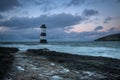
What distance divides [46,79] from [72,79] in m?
1.07

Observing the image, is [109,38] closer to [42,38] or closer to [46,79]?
[42,38]

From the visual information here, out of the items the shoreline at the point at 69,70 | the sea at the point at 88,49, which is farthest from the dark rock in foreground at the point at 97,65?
the sea at the point at 88,49

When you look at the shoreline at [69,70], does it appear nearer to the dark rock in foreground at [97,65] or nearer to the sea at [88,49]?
the dark rock in foreground at [97,65]

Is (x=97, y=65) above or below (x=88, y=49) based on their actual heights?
below

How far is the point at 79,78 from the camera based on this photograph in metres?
7.21

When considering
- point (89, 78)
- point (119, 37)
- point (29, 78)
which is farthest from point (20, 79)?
point (119, 37)

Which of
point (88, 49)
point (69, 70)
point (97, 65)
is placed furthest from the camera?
point (88, 49)

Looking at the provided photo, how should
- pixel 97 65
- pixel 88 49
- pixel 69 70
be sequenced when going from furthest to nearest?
1. pixel 88 49
2. pixel 97 65
3. pixel 69 70

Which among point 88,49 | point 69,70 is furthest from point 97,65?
point 88,49

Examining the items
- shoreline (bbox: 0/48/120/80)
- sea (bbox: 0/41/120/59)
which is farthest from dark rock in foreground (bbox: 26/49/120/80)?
sea (bbox: 0/41/120/59)

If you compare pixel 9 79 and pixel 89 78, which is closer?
pixel 9 79

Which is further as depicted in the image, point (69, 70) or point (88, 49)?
point (88, 49)

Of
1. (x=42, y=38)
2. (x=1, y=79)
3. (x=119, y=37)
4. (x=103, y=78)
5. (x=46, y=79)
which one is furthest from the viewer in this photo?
(x=119, y=37)

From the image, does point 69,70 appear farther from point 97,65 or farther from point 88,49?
point 88,49
